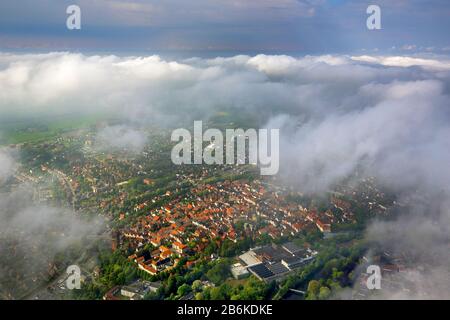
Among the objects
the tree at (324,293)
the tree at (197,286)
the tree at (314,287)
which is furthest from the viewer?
the tree at (197,286)

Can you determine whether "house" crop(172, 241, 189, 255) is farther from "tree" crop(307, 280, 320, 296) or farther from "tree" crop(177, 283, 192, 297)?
"tree" crop(307, 280, 320, 296)

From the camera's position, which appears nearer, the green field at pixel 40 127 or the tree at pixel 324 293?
the tree at pixel 324 293

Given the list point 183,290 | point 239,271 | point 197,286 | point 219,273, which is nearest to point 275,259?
point 239,271

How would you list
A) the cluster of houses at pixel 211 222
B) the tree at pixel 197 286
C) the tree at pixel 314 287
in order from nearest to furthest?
the tree at pixel 314 287 → the tree at pixel 197 286 → the cluster of houses at pixel 211 222

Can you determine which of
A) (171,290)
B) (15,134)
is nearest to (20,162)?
(15,134)

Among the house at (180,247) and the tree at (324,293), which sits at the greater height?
the house at (180,247)

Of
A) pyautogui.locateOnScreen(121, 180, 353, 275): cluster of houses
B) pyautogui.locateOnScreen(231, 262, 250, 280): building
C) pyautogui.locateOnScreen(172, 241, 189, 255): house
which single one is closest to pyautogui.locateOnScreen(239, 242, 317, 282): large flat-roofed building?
pyautogui.locateOnScreen(231, 262, 250, 280): building

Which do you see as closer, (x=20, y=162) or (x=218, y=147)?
(x=20, y=162)

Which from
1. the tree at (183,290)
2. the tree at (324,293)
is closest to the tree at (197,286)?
the tree at (183,290)

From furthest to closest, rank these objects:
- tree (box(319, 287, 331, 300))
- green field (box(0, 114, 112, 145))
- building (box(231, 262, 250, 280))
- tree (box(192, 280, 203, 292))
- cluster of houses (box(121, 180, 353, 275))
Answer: green field (box(0, 114, 112, 145)), cluster of houses (box(121, 180, 353, 275)), building (box(231, 262, 250, 280)), tree (box(192, 280, 203, 292)), tree (box(319, 287, 331, 300))

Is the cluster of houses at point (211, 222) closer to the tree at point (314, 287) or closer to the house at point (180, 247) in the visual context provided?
the house at point (180, 247)
